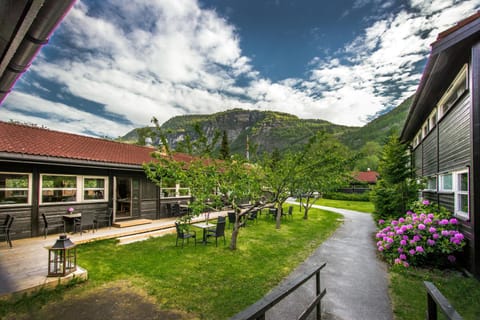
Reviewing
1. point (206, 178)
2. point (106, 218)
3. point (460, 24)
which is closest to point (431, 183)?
point (460, 24)

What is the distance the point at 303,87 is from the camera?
50.2m

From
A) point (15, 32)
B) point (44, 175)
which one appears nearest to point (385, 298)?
point (15, 32)

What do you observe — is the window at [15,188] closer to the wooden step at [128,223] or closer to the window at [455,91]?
the wooden step at [128,223]

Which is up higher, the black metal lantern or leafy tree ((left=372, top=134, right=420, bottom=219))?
leafy tree ((left=372, top=134, right=420, bottom=219))

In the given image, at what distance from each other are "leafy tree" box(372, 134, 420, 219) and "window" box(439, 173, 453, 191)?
174cm

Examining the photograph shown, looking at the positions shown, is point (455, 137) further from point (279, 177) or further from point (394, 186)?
point (279, 177)

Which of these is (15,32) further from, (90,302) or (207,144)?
(207,144)

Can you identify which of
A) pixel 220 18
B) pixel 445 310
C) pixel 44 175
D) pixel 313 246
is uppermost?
pixel 220 18

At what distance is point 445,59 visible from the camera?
5.50 metres

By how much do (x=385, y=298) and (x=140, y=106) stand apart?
30.1 meters

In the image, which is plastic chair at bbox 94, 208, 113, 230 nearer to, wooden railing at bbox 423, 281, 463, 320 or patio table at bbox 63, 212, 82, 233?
patio table at bbox 63, 212, 82, 233

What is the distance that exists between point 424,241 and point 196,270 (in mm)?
5729

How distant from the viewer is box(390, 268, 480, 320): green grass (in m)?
3.73

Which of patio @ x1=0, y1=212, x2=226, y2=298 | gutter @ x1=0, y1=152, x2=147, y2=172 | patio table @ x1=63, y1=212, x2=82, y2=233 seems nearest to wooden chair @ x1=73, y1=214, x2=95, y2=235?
patio table @ x1=63, y1=212, x2=82, y2=233
